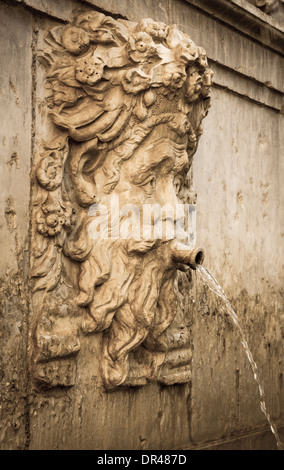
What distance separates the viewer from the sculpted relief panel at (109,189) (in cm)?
299

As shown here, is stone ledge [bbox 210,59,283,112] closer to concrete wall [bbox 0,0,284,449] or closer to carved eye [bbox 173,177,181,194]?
concrete wall [bbox 0,0,284,449]

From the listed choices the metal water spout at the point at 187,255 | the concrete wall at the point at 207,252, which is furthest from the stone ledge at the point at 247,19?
the metal water spout at the point at 187,255

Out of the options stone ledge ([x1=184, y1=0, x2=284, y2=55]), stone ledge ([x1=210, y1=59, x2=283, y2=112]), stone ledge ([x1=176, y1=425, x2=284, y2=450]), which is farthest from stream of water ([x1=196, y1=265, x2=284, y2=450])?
stone ledge ([x1=184, y1=0, x2=284, y2=55])

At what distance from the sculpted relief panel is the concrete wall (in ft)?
0.26

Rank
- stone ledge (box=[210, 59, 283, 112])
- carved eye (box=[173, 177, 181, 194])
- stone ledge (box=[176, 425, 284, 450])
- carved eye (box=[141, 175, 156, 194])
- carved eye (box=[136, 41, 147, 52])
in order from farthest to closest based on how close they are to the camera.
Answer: stone ledge (box=[210, 59, 283, 112]), stone ledge (box=[176, 425, 284, 450]), carved eye (box=[173, 177, 181, 194]), carved eye (box=[141, 175, 156, 194]), carved eye (box=[136, 41, 147, 52])

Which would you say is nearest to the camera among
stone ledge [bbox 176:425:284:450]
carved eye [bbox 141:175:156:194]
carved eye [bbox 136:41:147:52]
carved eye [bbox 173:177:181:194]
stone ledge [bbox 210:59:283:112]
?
carved eye [bbox 136:41:147:52]

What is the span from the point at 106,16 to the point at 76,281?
3.82ft

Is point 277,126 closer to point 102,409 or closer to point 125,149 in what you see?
point 125,149

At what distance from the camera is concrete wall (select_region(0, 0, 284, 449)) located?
287 centimetres

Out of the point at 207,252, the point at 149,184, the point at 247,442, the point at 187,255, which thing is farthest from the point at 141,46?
the point at 247,442

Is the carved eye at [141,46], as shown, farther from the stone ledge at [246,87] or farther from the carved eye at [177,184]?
the stone ledge at [246,87]

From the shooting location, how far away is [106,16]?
316 centimetres

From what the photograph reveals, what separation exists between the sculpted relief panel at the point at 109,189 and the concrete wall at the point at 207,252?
0.26 feet

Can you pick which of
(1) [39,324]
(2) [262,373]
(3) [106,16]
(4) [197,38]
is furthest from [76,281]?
(2) [262,373]
